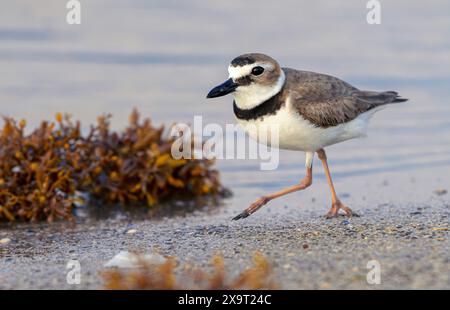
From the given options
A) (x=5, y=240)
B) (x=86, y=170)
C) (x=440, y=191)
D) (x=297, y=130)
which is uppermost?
(x=297, y=130)

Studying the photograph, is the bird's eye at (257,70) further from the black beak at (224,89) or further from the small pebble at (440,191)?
the small pebble at (440,191)

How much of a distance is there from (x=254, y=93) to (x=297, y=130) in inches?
18.9

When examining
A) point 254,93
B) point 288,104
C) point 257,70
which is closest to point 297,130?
point 288,104

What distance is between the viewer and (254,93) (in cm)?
661

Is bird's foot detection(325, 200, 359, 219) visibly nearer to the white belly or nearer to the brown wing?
the white belly

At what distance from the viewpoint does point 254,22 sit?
15531mm

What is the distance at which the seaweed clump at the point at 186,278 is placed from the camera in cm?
461

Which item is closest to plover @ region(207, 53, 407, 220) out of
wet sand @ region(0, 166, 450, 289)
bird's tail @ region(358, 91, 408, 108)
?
bird's tail @ region(358, 91, 408, 108)

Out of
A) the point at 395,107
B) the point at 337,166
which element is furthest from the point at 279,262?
the point at 395,107

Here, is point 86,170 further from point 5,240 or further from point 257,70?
point 257,70

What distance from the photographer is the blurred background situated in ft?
34.8

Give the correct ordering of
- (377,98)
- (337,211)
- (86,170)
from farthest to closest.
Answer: (86,170) < (377,98) < (337,211)

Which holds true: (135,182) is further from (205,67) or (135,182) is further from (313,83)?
(205,67)

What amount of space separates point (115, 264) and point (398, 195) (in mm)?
4370
